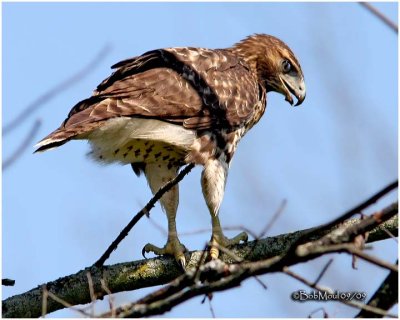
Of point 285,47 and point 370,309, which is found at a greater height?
point 285,47

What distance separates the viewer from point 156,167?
6027 millimetres

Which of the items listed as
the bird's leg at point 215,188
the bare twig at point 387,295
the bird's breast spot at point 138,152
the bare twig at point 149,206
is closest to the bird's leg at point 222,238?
the bird's leg at point 215,188

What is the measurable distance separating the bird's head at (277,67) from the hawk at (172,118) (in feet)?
1.01

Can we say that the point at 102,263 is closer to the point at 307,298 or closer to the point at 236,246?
the point at 236,246

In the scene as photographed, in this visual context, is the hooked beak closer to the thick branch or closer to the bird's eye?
the bird's eye

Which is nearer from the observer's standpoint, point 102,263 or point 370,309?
point 370,309

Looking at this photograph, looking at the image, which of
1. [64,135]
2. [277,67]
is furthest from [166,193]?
[277,67]

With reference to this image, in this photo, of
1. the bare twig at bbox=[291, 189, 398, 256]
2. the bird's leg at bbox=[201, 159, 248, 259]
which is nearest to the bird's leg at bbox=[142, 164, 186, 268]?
the bird's leg at bbox=[201, 159, 248, 259]

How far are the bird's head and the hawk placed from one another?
309mm

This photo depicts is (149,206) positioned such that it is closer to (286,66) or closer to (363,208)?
(363,208)

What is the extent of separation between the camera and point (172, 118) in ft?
19.1

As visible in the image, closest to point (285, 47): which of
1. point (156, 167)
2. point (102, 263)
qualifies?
point (156, 167)

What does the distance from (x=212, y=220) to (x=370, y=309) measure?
119 inches

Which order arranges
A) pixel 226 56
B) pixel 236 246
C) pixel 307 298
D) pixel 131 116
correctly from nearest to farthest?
pixel 307 298 → pixel 236 246 → pixel 131 116 → pixel 226 56
